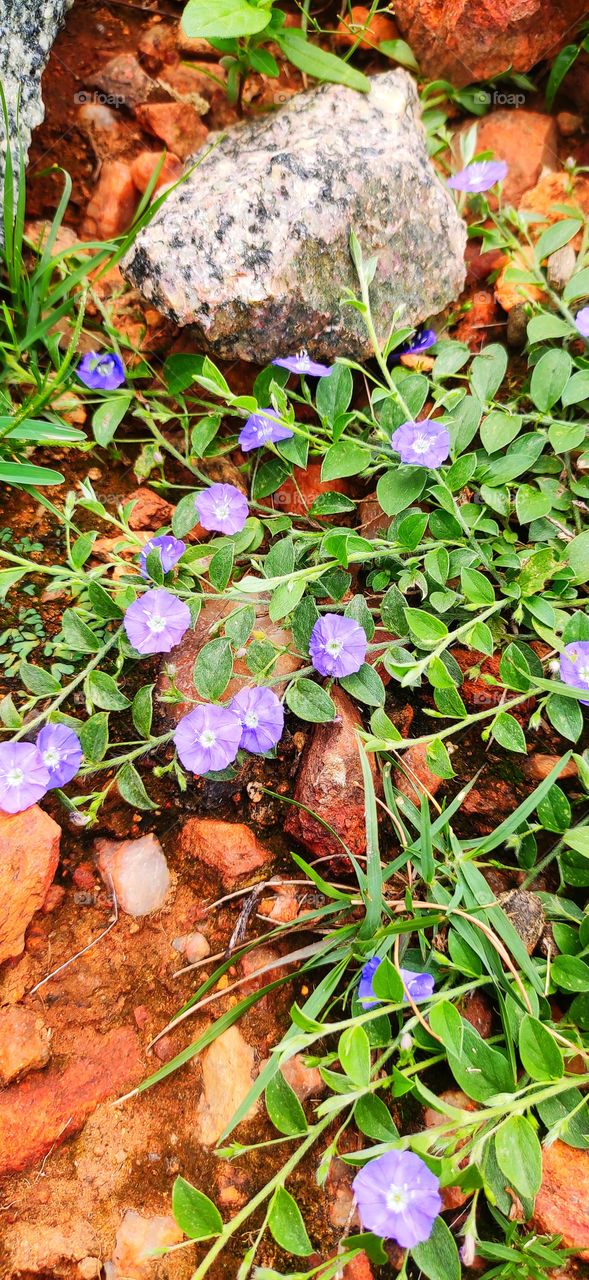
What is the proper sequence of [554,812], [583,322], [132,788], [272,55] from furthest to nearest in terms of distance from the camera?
[272,55]
[583,322]
[132,788]
[554,812]

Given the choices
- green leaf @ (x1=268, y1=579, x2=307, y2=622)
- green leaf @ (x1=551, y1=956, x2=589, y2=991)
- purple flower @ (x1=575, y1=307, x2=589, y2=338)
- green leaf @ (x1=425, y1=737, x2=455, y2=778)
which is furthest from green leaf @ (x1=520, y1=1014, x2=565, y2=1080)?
purple flower @ (x1=575, y1=307, x2=589, y2=338)

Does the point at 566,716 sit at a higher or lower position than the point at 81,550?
lower

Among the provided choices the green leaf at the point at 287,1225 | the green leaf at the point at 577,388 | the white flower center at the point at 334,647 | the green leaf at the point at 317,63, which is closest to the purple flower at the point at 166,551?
the white flower center at the point at 334,647

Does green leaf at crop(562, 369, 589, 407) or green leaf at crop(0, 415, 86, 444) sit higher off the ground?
green leaf at crop(0, 415, 86, 444)

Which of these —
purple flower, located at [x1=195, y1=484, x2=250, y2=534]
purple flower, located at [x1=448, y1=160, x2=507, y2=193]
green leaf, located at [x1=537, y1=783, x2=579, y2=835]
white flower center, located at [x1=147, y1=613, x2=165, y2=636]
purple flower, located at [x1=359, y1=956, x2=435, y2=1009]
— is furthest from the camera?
purple flower, located at [x1=448, y1=160, x2=507, y2=193]

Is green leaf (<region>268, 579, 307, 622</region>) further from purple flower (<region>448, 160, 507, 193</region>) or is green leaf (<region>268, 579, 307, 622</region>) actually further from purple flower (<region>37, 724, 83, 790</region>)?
purple flower (<region>448, 160, 507, 193</region>)

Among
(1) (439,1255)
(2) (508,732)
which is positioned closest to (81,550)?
(2) (508,732)

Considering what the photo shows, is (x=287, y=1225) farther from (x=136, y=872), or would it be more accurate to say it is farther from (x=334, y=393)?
(x=334, y=393)

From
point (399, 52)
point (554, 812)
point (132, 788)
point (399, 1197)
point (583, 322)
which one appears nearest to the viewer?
point (399, 1197)
